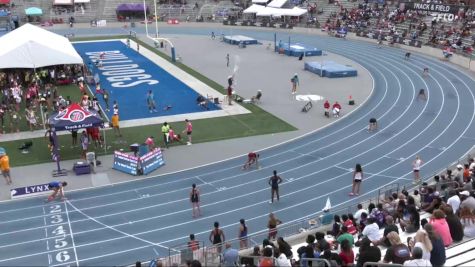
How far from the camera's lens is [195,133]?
2861 cm

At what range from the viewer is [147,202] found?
20750mm

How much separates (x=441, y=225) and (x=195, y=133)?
692 inches

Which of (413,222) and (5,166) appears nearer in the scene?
(413,222)

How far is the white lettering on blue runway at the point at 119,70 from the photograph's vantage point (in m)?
40.2

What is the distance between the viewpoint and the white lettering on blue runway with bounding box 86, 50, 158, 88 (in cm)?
4016

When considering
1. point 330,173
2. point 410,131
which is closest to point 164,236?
point 330,173

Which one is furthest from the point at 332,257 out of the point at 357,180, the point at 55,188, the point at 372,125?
the point at 372,125

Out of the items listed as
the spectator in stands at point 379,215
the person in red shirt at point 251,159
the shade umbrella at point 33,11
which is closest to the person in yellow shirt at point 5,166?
the person in red shirt at point 251,159

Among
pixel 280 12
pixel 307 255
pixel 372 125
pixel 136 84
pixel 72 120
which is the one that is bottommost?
pixel 372 125

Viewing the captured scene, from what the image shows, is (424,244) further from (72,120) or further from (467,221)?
(72,120)

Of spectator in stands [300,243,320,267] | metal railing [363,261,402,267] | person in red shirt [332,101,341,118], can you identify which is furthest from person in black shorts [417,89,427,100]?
metal railing [363,261,402,267]

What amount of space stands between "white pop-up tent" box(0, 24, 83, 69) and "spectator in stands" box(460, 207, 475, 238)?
25.6 meters

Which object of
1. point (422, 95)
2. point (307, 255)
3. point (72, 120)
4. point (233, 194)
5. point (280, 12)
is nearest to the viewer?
point (307, 255)

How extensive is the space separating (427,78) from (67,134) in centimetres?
2524
